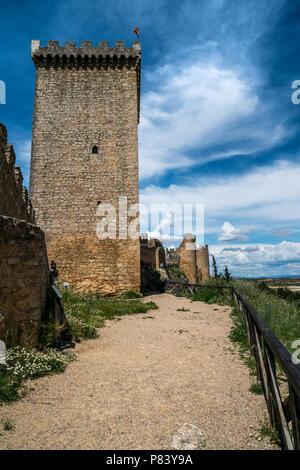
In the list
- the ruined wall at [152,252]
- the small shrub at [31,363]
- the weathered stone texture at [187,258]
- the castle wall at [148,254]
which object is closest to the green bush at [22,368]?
the small shrub at [31,363]

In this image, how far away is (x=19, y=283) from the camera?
3.73 m

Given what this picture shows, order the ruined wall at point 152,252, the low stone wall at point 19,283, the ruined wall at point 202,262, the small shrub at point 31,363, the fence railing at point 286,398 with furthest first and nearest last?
the ruined wall at point 202,262 < the ruined wall at point 152,252 < the low stone wall at point 19,283 < the small shrub at point 31,363 < the fence railing at point 286,398

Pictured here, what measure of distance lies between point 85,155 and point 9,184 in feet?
24.1

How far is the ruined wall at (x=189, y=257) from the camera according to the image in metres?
26.2

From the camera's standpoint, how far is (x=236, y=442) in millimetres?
2330

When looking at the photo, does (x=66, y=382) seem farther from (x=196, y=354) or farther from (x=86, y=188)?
(x=86, y=188)

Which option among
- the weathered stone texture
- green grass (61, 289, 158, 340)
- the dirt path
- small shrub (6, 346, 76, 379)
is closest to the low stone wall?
small shrub (6, 346, 76, 379)

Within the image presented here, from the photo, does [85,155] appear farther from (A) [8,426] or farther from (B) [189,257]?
(B) [189,257]

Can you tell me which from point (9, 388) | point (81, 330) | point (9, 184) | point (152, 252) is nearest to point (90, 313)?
point (81, 330)

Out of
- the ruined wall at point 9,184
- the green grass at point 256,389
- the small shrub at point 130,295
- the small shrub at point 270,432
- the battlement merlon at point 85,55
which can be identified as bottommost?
the small shrub at point 130,295

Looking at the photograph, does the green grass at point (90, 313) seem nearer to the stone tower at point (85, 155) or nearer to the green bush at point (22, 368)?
the green bush at point (22, 368)

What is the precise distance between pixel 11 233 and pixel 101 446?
2.65m

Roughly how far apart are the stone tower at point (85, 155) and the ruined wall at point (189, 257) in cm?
1458
